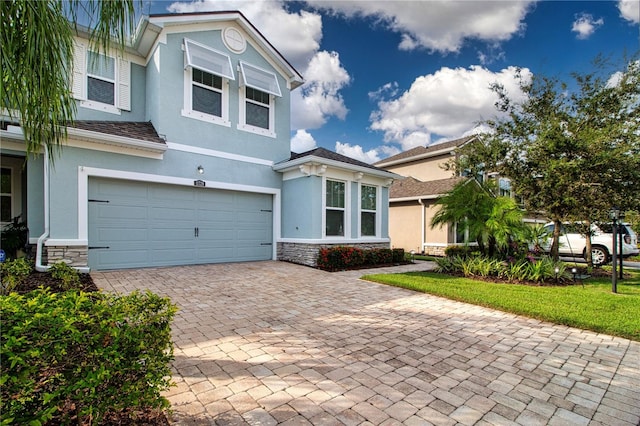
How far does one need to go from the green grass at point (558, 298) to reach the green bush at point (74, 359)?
5.42 m

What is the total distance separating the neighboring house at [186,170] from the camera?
24.8ft

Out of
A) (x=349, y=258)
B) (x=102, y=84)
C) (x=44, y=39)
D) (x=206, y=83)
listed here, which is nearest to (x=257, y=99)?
(x=206, y=83)

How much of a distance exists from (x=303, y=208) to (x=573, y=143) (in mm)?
7850

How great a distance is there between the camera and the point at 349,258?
31.9ft

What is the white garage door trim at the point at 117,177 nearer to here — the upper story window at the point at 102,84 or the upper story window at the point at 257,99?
the upper story window at the point at 257,99

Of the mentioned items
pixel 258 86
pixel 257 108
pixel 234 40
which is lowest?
pixel 257 108

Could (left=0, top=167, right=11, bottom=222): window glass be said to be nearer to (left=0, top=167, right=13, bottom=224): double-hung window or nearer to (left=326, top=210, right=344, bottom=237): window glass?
(left=0, top=167, right=13, bottom=224): double-hung window

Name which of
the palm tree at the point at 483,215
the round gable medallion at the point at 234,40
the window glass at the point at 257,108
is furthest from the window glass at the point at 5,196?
the palm tree at the point at 483,215

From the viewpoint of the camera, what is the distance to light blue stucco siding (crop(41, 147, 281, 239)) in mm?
7137

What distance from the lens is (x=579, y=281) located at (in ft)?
26.1

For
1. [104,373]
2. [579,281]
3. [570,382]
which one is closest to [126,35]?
[104,373]

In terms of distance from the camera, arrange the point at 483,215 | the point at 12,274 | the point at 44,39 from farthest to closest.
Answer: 1. the point at 483,215
2. the point at 12,274
3. the point at 44,39

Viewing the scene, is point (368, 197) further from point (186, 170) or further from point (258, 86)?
point (186, 170)

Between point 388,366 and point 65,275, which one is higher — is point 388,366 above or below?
below
